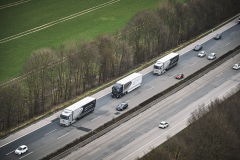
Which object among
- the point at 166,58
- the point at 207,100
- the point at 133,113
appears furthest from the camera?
the point at 166,58

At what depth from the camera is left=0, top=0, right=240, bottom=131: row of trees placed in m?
98.2

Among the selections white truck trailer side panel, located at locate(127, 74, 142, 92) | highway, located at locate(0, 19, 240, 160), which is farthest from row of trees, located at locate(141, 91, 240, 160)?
white truck trailer side panel, located at locate(127, 74, 142, 92)

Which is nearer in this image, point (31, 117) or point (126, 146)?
point (126, 146)

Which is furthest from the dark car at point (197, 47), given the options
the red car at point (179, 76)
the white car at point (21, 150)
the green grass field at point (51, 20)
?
the white car at point (21, 150)

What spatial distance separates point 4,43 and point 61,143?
6494cm

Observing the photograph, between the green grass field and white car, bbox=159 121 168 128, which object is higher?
white car, bbox=159 121 168 128

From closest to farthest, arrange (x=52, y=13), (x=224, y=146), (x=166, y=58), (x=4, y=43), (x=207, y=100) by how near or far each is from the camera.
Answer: (x=224, y=146) → (x=207, y=100) → (x=166, y=58) → (x=4, y=43) → (x=52, y=13)

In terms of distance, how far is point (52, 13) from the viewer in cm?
16238

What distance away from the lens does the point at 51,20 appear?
158 meters

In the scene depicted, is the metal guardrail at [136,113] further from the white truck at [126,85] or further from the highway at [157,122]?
the white truck at [126,85]

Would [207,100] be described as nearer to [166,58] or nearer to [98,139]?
[166,58]

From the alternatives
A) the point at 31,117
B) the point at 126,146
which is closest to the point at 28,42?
the point at 31,117

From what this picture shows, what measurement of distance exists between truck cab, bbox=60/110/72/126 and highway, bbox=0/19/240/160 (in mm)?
1047

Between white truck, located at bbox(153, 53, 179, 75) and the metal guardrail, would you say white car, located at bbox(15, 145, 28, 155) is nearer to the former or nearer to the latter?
the metal guardrail
